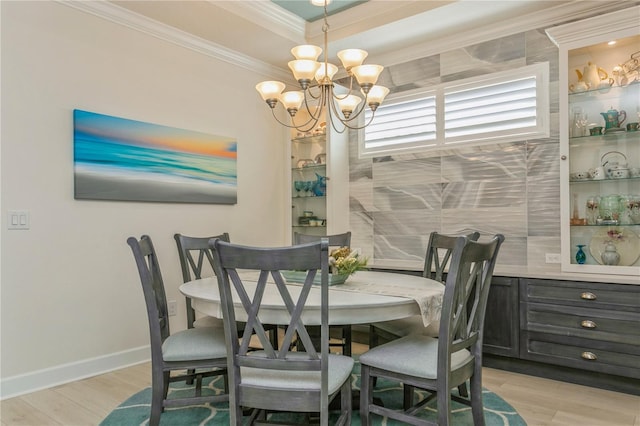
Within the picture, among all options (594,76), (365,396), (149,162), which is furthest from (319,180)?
(365,396)

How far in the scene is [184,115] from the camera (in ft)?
12.3

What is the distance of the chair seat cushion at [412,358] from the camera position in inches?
74.1

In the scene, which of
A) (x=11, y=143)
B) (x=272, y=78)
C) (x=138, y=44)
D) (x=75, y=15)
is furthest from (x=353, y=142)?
(x=11, y=143)

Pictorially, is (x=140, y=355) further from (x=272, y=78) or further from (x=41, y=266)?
(x=272, y=78)

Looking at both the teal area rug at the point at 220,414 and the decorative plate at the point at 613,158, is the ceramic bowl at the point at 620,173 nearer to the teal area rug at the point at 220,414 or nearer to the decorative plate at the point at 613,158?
the decorative plate at the point at 613,158

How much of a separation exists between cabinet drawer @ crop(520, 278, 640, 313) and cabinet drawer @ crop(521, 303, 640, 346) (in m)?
0.04

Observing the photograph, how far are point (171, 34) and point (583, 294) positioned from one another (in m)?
3.65

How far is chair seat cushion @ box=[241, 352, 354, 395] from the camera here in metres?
1.70

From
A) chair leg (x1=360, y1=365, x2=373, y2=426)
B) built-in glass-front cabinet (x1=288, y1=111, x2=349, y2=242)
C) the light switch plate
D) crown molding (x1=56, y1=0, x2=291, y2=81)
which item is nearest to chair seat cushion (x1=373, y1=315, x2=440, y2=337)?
chair leg (x1=360, y1=365, x2=373, y2=426)

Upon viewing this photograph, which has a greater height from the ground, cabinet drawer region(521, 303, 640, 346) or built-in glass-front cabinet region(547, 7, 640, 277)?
built-in glass-front cabinet region(547, 7, 640, 277)

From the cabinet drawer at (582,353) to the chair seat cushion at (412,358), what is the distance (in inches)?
47.2

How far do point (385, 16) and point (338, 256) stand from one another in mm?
2212

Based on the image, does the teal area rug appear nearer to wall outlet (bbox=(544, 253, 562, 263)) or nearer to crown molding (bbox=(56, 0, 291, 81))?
wall outlet (bbox=(544, 253, 562, 263))

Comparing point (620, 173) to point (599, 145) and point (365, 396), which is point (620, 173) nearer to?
point (599, 145)
